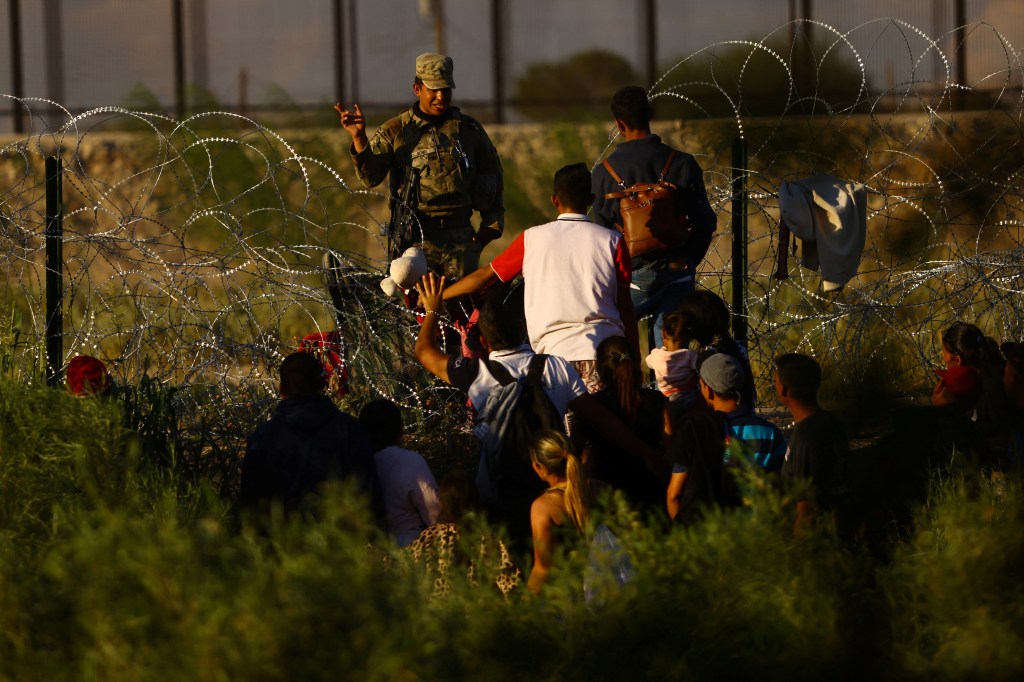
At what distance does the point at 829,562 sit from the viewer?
3.76 metres

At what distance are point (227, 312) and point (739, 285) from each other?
6.89ft

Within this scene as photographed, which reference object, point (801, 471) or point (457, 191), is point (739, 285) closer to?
point (457, 191)

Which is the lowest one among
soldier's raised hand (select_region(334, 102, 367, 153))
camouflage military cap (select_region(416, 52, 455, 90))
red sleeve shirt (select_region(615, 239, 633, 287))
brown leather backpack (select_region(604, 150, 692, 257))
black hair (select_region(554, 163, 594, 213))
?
red sleeve shirt (select_region(615, 239, 633, 287))

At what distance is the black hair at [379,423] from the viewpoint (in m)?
4.82

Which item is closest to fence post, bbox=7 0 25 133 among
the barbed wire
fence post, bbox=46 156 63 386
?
the barbed wire

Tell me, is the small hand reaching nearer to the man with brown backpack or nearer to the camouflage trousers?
the man with brown backpack

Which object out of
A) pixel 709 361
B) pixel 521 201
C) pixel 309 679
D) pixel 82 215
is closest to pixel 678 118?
pixel 521 201

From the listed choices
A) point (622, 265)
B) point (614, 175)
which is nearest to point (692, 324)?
point (622, 265)

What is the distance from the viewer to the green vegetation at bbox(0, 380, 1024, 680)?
3.09 metres

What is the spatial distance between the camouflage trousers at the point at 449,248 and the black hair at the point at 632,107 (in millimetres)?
1131

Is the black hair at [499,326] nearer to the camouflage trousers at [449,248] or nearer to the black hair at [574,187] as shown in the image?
the black hair at [574,187]

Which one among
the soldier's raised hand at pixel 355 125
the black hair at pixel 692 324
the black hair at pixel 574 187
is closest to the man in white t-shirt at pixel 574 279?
the black hair at pixel 574 187

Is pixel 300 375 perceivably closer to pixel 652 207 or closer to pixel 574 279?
pixel 574 279

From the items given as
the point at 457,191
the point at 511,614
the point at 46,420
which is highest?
the point at 457,191
